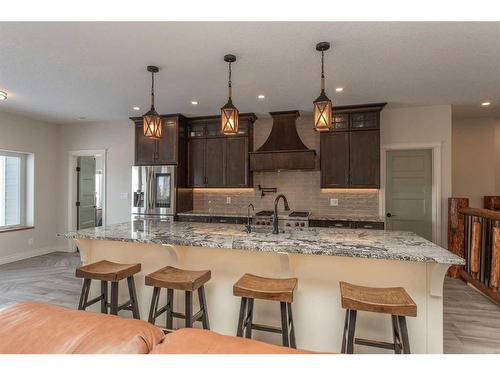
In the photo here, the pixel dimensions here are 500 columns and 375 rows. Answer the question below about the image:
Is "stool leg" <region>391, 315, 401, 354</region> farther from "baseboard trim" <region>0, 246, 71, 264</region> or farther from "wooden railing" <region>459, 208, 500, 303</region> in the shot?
"baseboard trim" <region>0, 246, 71, 264</region>

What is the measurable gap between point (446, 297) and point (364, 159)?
2.14 metres

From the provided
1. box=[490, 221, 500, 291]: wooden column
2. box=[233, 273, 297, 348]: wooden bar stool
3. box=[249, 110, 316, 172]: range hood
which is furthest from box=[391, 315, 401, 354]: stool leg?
box=[249, 110, 316, 172]: range hood

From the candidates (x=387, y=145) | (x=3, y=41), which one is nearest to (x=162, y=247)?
(x=3, y=41)

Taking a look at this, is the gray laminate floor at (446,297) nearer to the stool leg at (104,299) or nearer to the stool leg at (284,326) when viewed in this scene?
the stool leg at (104,299)

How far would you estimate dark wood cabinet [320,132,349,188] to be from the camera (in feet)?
14.5

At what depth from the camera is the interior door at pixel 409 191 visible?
175 inches

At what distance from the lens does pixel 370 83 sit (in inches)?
135

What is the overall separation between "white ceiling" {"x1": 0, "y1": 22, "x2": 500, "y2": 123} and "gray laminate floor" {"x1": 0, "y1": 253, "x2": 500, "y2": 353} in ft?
8.72

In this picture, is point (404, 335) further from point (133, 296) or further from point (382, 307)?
point (133, 296)

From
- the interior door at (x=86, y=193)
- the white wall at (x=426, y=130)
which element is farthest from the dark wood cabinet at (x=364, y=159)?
the interior door at (x=86, y=193)

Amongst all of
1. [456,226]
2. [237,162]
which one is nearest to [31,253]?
[237,162]
